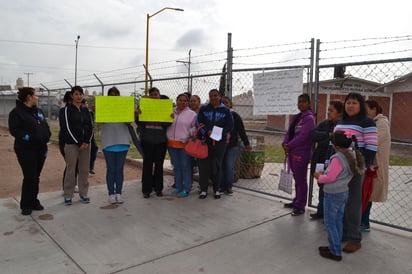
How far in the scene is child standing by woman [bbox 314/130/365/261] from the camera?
3410 mm

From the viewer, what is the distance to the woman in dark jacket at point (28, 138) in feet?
15.2

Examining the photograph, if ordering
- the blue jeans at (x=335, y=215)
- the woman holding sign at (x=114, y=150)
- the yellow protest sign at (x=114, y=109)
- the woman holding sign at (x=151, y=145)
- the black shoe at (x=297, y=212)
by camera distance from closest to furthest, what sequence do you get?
the blue jeans at (x=335, y=215)
the black shoe at (x=297, y=212)
the yellow protest sign at (x=114, y=109)
the woman holding sign at (x=114, y=150)
the woman holding sign at (x=151, y=145)

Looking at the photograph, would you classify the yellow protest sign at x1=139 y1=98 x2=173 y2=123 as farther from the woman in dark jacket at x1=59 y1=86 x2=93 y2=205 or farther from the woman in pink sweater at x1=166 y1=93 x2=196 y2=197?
the woman in dark jacket at x1=59 y1=86 x2=93 y2=205

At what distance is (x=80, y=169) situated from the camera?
5.36m

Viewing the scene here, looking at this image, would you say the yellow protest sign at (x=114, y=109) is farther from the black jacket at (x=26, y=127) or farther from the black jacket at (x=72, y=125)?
the black jacket at (x=26, y=127)

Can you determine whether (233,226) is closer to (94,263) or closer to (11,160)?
(94,263)

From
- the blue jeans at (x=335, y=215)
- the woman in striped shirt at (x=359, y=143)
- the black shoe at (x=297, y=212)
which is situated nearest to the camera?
the blue jeans at (x=335, y=215)

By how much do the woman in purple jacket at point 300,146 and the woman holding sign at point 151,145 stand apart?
6.62 feet

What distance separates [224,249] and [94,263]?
1.34 metres

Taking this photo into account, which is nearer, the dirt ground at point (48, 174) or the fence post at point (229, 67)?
the fence post at point (229, 67)

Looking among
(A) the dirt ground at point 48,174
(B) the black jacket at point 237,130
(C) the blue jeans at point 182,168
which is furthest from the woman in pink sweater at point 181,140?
(A) the dirt ground at point 48,174

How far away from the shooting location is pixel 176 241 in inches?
156

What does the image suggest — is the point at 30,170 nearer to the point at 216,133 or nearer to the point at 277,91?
the point at 216,133

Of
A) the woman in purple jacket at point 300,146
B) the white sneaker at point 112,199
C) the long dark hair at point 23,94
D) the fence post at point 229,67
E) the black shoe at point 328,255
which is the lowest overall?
the black shoe at point 328,255
